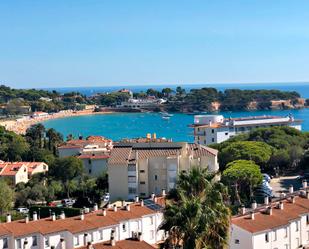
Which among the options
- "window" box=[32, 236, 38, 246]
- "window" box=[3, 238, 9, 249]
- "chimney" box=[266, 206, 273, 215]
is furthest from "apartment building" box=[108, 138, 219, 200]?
"window" box=[3, 238, 9, 249]

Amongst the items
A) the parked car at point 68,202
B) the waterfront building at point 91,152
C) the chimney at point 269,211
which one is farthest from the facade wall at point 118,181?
the chimney at point 269,211

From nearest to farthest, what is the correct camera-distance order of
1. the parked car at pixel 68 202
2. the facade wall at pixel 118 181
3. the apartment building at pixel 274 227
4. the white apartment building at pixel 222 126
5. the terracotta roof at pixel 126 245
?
the terracotta roof at pixel 126 245 < the apartment building at pixel 274 227 < the parked car at pixel 68 202 < the facade wall at pixel 118 181 < the white apartment building at pixel 222 126

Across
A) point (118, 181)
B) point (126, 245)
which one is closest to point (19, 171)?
point (118, 181)

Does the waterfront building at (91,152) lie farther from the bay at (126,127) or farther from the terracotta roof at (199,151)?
the bay at (126,127)

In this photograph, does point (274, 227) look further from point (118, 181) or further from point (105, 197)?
point (105, 197)

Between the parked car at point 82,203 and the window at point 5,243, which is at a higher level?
the window at point 5,243

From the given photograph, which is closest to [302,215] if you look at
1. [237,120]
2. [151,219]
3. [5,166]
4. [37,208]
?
[151,219]

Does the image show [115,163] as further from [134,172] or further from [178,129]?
[178,129]
